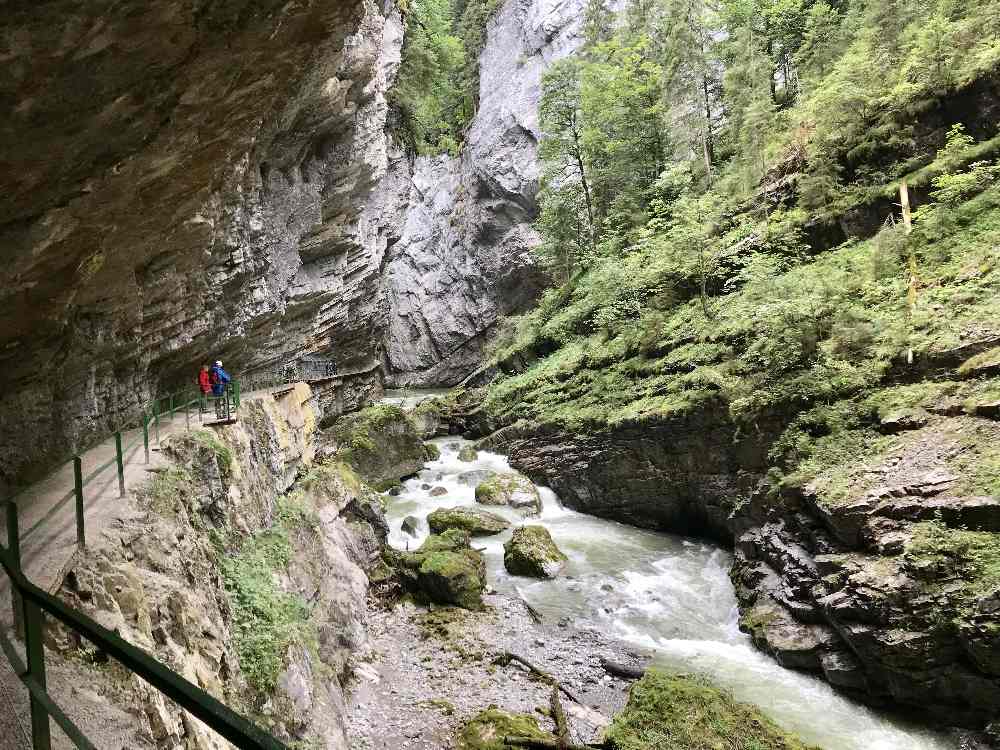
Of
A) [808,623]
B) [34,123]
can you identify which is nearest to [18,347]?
[34,123]

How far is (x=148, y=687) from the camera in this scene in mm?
4684

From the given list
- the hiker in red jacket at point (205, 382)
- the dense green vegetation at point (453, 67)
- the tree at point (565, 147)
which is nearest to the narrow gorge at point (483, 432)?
the hiker in red jacket at point (205, 382)

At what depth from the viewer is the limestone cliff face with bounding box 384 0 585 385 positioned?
37562mm

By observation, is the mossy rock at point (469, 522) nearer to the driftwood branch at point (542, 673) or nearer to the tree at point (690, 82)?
the driftwood branch at point (542, 673)

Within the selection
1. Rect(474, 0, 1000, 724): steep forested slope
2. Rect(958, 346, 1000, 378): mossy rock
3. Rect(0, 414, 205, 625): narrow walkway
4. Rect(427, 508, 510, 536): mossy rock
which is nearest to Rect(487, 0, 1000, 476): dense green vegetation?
Rect(474, 0, 1000, 724): steep forested slope

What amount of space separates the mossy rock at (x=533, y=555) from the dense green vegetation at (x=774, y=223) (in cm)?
436

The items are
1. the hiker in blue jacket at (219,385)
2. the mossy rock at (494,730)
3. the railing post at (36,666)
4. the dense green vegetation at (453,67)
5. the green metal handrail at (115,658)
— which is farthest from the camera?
the dense green vegetation at (453,67)

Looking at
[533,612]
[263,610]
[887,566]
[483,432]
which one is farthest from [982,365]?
[483,432]

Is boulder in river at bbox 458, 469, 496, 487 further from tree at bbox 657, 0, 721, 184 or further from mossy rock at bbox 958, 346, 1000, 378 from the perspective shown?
tree at bbox 657, 0, 721, 184

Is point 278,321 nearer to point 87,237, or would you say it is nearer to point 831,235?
point 87,237

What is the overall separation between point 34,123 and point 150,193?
2881 mm

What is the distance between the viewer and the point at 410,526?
1666cm

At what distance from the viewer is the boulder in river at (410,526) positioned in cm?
1657

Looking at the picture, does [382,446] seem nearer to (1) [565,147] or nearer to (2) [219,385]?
(2) [219,385]
